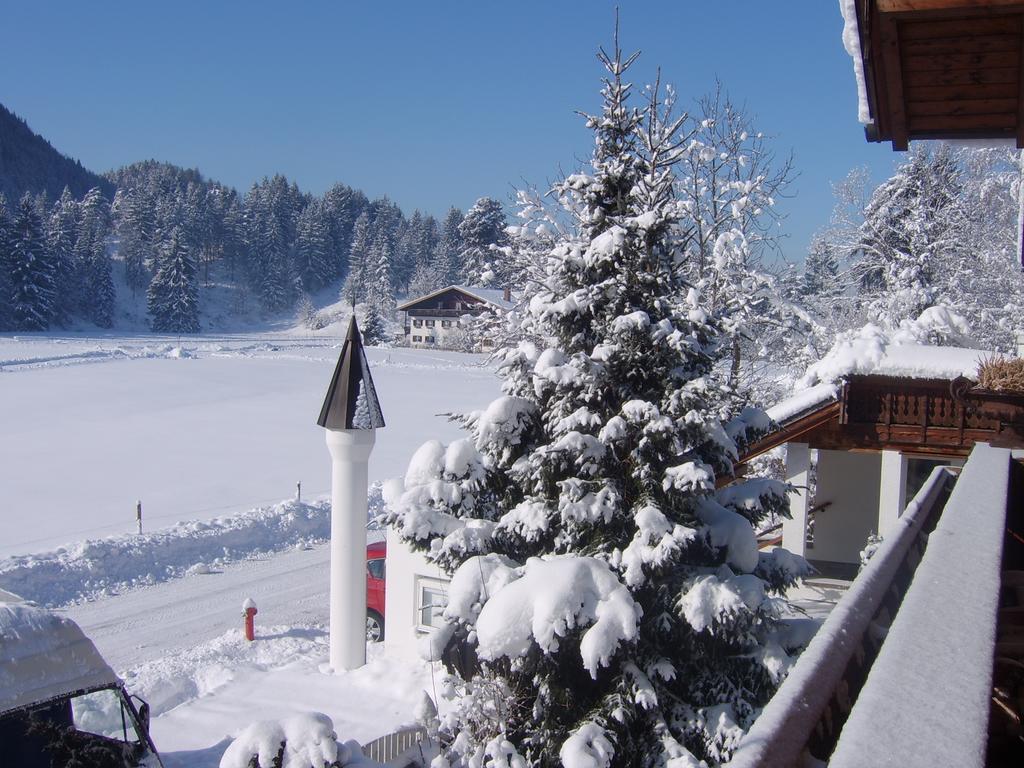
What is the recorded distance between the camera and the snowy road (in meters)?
15.7

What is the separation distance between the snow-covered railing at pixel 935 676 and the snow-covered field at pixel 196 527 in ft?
34.5

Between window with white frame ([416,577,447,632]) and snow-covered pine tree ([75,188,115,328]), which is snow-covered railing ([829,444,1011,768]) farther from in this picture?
snow-covered pine tree ([75,188,115,328])

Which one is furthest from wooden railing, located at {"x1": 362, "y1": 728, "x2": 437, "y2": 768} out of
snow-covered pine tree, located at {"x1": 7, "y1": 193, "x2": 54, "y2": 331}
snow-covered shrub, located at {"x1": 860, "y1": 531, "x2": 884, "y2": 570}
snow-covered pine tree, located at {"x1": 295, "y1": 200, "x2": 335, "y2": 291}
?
snow-covered pine tree, located at {"x1": 295, "y1": 200, "x2": 335, "y2": 291}

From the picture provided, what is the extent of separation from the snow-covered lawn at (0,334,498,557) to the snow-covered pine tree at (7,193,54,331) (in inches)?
706

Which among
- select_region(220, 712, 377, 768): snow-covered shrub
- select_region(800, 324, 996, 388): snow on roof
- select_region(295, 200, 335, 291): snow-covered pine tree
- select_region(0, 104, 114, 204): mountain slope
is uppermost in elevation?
select_region(0, 104, 114, 204): mountain slope

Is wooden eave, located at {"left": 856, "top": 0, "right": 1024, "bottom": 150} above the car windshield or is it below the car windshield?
above

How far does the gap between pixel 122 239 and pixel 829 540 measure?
405ft

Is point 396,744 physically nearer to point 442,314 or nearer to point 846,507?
point 846,507

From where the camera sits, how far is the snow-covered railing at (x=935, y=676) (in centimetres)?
98

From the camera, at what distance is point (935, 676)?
1182 millimetres

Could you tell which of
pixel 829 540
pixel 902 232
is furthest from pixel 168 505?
pixel 902 232

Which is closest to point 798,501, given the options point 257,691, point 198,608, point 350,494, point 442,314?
point 350,494

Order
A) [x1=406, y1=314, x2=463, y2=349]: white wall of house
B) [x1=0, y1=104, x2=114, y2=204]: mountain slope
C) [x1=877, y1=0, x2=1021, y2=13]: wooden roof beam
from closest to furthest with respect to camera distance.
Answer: [x1=877, y1=0, x2=1021, y2=13]: wooden roof beam < [x1=406, y1=314, x2=463, y2=349]: white wall of house < [x1=0, y1=104, x2=114, y2=204]: mountain slope

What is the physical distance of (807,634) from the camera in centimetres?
890
